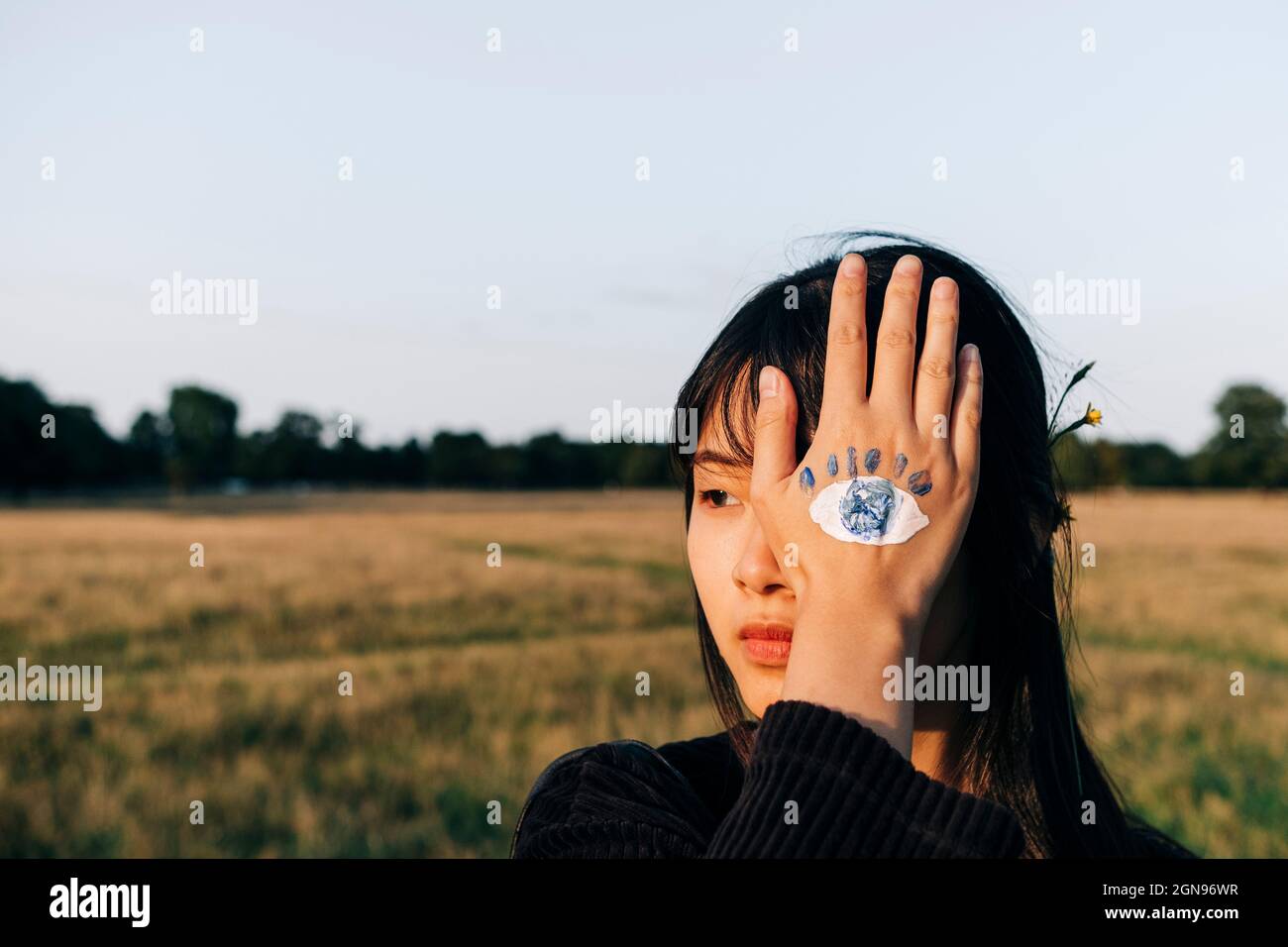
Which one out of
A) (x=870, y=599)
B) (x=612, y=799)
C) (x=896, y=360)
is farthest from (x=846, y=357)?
(x=612, y=799)

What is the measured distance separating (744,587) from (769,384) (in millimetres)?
384

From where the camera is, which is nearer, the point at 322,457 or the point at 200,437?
the point at 322,457

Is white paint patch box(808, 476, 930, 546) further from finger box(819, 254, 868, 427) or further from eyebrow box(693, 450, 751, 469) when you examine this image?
eyebrow box(693, 450, 751, 469)

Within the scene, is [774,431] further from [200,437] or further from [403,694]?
[200,437]

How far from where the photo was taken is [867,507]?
1451 mm

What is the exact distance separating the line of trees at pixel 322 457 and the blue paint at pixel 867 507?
47317 millimetres

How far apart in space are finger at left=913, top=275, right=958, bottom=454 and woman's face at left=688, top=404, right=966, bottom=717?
32 cm

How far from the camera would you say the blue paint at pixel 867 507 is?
1.45 m

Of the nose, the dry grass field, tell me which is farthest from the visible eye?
the dry grass field

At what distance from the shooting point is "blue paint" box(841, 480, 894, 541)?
4.76ft

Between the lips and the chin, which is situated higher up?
the lips

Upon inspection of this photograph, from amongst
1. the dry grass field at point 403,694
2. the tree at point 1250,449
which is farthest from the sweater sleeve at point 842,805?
the tree at point 1250,449

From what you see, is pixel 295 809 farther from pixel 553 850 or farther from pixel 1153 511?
pixel 1153 511

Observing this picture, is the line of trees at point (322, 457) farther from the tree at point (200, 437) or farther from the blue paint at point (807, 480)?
the blue paint at point (807, 480)
